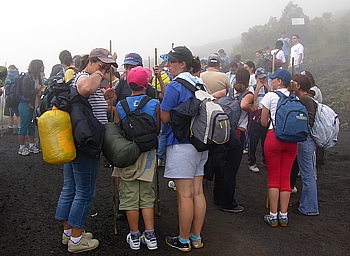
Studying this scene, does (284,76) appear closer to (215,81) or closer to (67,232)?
(215,81)

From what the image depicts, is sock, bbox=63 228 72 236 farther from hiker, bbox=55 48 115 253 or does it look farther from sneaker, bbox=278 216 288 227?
sneaker, bbox=278 216 288 227

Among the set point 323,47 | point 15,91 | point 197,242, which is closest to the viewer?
point 197,242

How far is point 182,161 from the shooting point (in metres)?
3.72

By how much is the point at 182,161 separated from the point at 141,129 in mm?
532

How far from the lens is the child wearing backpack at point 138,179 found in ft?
12.6

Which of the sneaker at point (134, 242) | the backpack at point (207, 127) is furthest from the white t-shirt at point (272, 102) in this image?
the sneaker at point (134, 242)

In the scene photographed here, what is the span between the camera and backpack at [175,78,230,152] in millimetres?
3668

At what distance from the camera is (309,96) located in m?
5.07

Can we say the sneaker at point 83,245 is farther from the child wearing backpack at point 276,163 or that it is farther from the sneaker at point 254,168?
the sneaker at point 254,168

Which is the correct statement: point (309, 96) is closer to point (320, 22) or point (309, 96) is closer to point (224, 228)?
point (224, 228)

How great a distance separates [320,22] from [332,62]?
25.0 ft

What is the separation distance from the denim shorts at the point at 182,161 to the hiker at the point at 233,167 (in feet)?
4.19

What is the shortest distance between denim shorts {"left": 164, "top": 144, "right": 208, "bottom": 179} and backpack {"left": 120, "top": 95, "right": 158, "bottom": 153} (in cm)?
24

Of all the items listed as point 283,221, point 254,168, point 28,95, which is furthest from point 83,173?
point 28,95
